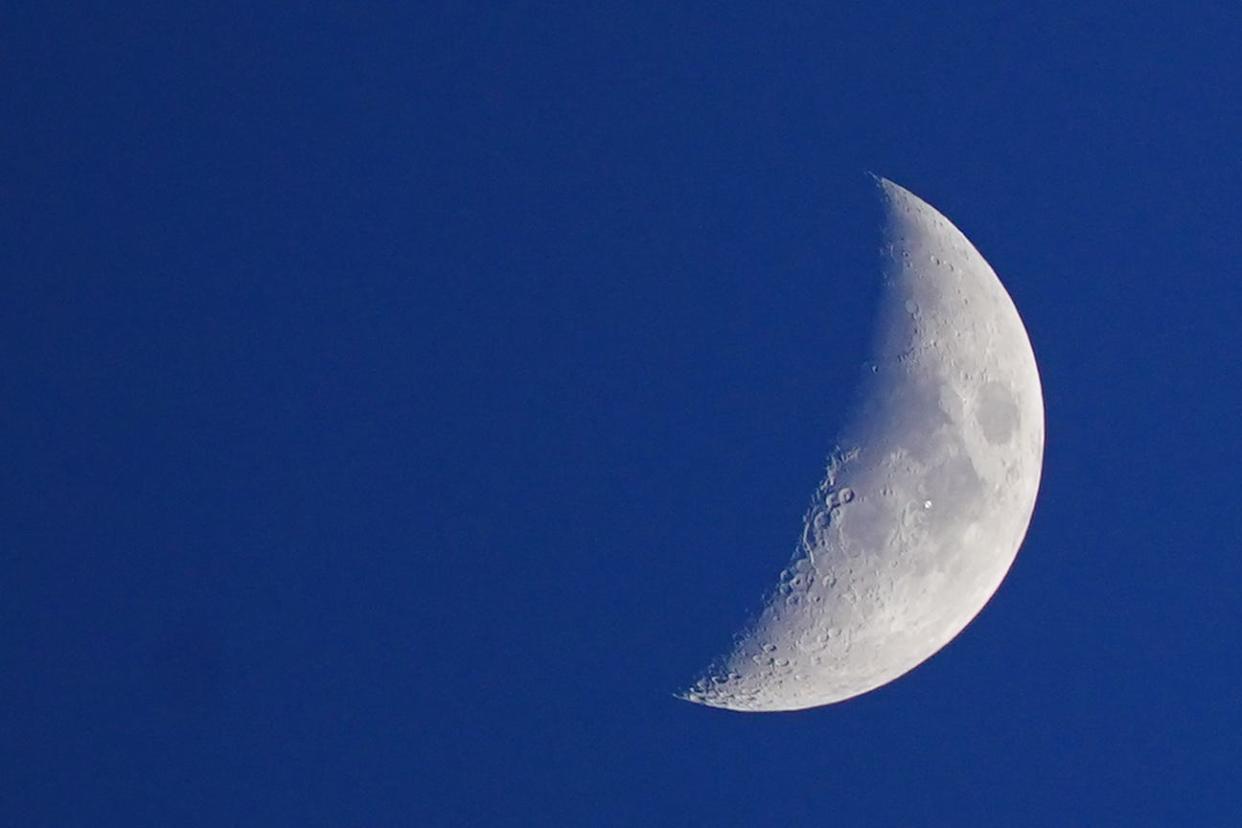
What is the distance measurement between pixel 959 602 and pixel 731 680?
1237mm

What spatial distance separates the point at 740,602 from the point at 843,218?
5.81 feet

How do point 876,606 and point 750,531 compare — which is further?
point 876,606

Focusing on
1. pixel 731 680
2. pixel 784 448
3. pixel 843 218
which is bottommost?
pixel 731 680

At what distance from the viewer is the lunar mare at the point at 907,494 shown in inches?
244

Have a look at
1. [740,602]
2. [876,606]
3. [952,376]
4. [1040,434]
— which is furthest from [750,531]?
[1040,434]

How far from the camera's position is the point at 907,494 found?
245 inches

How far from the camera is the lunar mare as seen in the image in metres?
6.20

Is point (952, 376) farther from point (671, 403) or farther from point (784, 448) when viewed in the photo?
point (671, 403)

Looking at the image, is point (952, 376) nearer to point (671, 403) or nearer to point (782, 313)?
point (782, 313)

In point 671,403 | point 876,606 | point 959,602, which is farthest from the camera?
point 959,602

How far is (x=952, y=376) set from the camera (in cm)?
640

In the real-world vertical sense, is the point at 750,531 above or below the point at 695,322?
below

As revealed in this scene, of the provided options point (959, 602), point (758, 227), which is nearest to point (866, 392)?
point (758, 227)

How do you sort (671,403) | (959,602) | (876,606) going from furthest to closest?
(959,602), (876,606), (671,403)
